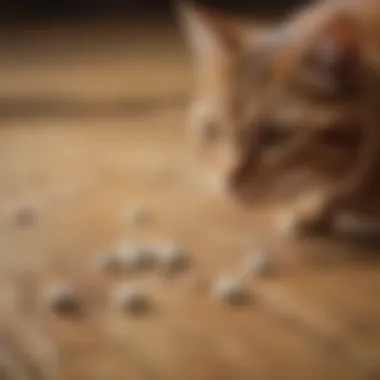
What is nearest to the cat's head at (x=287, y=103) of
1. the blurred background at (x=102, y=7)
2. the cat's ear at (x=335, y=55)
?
the cat's ear at (x=335, y=55)

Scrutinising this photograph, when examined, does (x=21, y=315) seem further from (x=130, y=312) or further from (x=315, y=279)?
(x=315, y=279)

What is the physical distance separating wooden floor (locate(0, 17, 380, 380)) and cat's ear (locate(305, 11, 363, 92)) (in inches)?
8.1

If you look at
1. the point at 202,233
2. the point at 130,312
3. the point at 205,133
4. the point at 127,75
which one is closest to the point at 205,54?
the point at 205,133

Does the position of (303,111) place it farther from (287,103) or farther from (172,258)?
(172,258)

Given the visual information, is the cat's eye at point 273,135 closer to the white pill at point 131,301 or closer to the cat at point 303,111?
the cat at point 303,111

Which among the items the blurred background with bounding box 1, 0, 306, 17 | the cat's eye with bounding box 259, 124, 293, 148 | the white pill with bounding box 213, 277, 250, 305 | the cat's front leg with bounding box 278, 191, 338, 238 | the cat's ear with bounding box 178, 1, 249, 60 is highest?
the blurred background with bounding box 1, 0, 306, 17

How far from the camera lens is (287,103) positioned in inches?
38.3

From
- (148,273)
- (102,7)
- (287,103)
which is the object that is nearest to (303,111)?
(287,103)

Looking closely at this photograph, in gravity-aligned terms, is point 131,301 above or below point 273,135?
below

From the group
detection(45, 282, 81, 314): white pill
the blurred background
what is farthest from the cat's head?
the blurred background

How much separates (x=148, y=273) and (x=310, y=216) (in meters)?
0.21

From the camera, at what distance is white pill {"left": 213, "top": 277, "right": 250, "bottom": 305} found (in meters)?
0.94

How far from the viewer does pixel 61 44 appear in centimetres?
178

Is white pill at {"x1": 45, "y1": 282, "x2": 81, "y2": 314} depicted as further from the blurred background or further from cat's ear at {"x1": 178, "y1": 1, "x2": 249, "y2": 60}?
the blurred background
